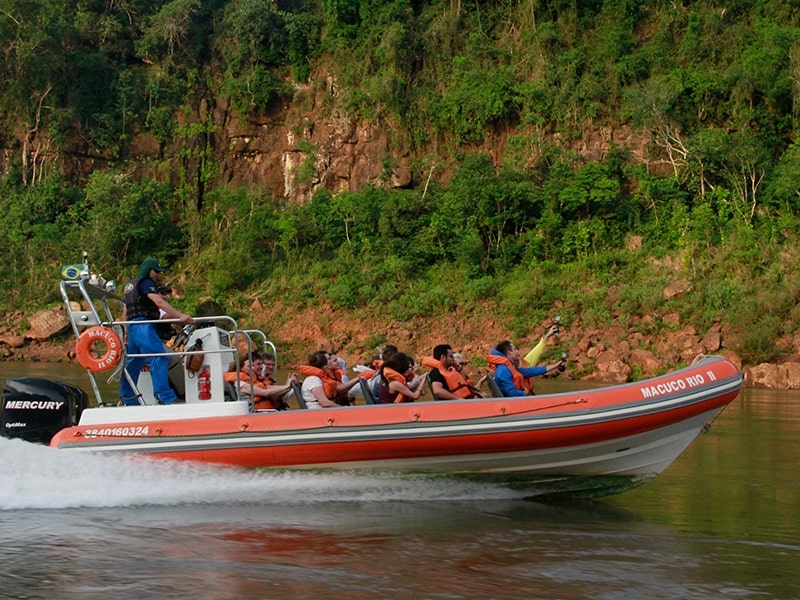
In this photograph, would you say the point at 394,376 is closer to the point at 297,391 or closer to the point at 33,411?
the point at 297,391

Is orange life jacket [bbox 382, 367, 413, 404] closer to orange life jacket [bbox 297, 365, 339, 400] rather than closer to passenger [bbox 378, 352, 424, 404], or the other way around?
passenger [bbox 378, 352, 424, 404]

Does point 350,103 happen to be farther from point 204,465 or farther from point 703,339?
point 204,465

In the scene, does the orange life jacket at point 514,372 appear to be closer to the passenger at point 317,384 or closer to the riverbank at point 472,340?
the passenger at point 317,384

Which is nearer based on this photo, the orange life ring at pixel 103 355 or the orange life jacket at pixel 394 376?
the orange life ring at pixel 103 355

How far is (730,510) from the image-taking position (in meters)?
6.81

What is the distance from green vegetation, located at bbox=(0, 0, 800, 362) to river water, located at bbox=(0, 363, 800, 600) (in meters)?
12.2

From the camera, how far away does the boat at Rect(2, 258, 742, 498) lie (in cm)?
673

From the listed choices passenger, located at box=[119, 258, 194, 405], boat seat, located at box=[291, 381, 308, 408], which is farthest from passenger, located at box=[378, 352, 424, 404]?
passenger, located at box=[119, 258, 194, 405]

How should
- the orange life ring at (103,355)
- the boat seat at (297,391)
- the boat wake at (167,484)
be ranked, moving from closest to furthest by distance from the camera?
the boat wake at (167,484)
the orange life ring at (103,355)
the boat seat at (297,391)

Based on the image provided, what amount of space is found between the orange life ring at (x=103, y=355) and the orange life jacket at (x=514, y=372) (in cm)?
262

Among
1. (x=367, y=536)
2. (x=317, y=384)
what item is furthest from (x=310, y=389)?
(x=367, y=536)

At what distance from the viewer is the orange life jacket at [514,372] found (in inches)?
294

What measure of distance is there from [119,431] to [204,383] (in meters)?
0.66

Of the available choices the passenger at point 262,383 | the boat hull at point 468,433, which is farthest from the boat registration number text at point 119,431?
the passenger at point 262,383
